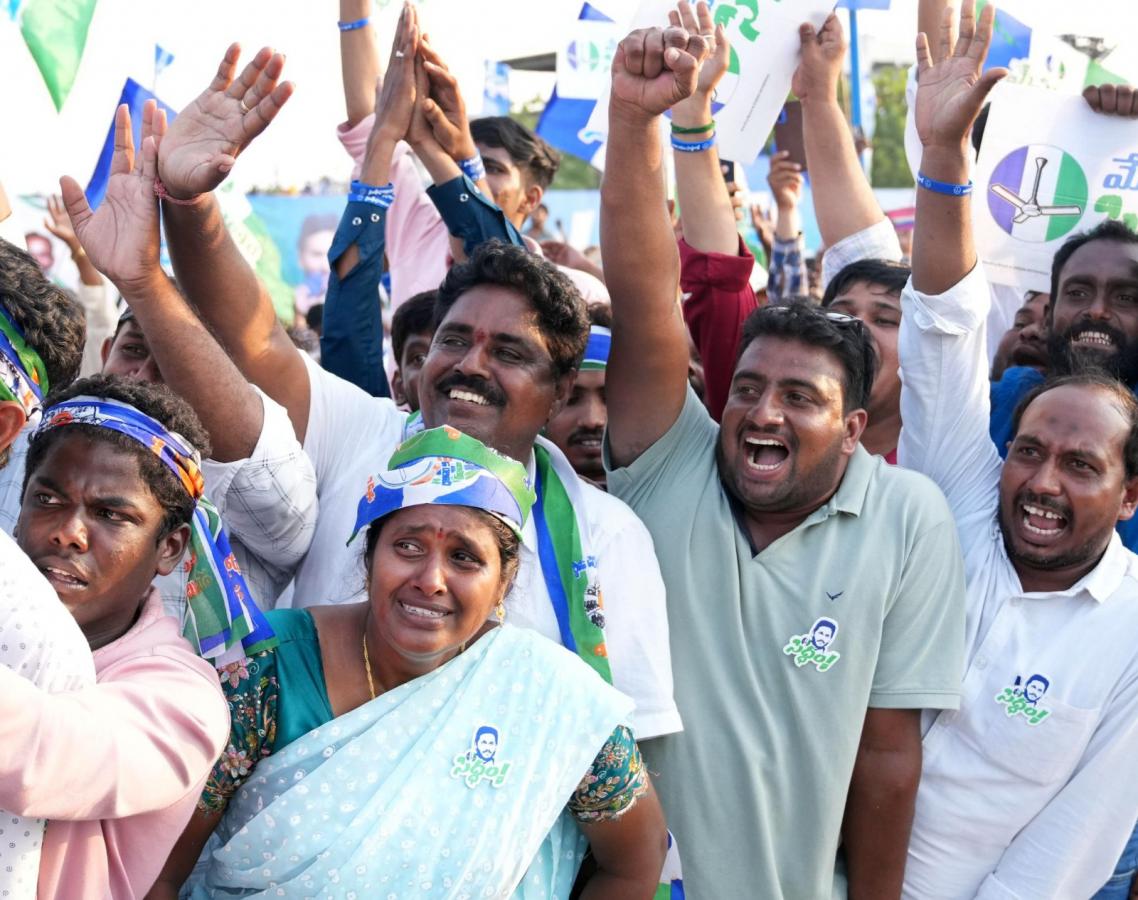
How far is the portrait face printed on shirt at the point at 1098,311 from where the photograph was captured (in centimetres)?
379

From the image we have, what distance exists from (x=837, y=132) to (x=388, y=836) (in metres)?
2.70

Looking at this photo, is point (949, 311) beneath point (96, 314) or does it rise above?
above

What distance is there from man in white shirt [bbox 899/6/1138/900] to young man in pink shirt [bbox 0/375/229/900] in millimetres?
1668

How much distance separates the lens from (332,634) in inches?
100

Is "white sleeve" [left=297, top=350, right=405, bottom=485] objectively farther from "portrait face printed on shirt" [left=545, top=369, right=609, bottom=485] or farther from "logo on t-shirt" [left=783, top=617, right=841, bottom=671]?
"logo on t-shirt" [left=783, top=617, right=841, bottom=671]

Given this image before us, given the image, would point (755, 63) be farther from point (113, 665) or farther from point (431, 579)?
point (113, 665)

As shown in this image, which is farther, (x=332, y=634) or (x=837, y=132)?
(x=837, y=132)

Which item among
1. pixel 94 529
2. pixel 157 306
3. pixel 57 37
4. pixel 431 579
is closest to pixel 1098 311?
pixel 431 579

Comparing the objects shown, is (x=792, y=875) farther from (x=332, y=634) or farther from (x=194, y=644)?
(x=194, y=644)

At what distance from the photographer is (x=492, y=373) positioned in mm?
3010

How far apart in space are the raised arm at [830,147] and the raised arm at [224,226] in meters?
1.89

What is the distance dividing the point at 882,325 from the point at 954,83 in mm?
774

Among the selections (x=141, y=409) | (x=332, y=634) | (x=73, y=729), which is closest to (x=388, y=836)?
(x=332, y=634)

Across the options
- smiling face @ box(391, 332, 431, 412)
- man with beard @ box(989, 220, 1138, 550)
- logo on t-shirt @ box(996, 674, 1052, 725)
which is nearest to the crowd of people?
logo on t-shirt @ box(996, 674, 1052, 725)
